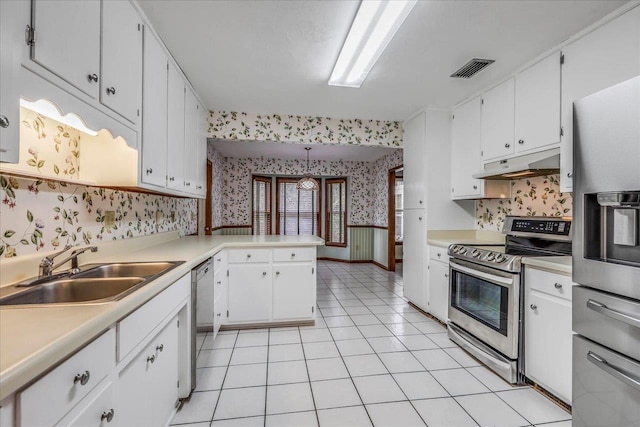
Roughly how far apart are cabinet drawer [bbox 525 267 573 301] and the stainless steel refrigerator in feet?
1.07

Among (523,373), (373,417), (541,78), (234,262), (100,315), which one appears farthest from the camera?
(234,262)

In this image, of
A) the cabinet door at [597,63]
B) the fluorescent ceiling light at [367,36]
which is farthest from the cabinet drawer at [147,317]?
the cabinet door at [597,63]

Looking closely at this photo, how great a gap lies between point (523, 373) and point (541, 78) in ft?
7.05

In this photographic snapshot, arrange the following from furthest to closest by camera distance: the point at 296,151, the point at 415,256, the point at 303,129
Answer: the point at 296,151 → the point at 303,129 → the point at 415,256

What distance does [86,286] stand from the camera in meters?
1.40

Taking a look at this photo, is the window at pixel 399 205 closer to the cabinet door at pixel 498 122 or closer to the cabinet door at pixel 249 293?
the cabinet door at pixel 498 122

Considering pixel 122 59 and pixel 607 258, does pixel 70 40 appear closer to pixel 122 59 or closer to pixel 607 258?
pixel 122 59

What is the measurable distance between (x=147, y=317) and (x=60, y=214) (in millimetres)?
833

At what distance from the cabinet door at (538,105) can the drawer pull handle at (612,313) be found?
1314 mm

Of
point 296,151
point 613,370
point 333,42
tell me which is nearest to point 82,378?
point 613,370

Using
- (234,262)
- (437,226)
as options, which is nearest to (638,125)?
(437,226)

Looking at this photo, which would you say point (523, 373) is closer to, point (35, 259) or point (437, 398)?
point (437, 398)

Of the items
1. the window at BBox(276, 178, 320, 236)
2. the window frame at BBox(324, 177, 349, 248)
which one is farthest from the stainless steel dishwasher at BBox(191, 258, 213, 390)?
the window frame at BBox(324, 177, 349, 248)

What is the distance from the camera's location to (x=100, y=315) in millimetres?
Result: 877
